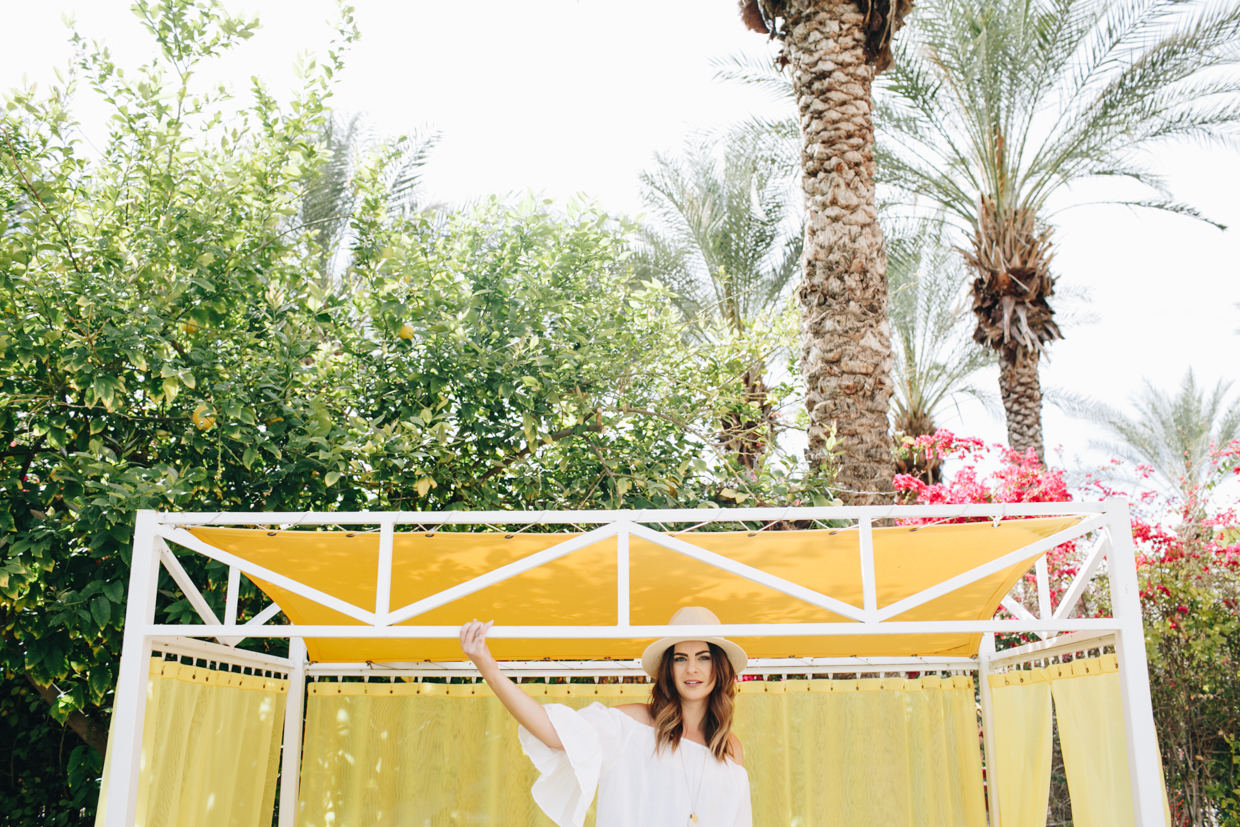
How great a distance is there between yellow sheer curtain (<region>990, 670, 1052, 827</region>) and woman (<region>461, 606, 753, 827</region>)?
1748 mm

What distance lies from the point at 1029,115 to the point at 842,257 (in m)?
5.63

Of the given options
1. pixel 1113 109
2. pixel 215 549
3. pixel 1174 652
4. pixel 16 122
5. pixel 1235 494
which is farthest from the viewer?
pixel 1113 109

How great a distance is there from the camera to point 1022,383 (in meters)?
11.1

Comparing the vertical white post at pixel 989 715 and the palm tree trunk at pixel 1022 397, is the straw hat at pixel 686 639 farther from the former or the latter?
the palm tree trunk at pixel 1022 397

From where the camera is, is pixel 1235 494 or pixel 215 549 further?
pixel 1235 494

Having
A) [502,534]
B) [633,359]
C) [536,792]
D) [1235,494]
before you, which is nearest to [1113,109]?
[1235,494]

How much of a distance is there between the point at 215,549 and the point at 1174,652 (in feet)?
23.4

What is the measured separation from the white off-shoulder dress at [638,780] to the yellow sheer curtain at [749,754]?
1860mm

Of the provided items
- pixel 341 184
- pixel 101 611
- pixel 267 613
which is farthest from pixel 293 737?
pixel 341 184

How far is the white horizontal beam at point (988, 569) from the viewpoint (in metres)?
3.24

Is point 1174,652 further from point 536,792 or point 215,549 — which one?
point 215,549

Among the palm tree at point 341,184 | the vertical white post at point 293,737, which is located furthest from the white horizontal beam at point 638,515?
the palm tree at point 341,184

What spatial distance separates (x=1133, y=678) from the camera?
3316 millimetres

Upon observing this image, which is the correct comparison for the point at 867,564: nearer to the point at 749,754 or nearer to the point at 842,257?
Result: the point at 749,754
